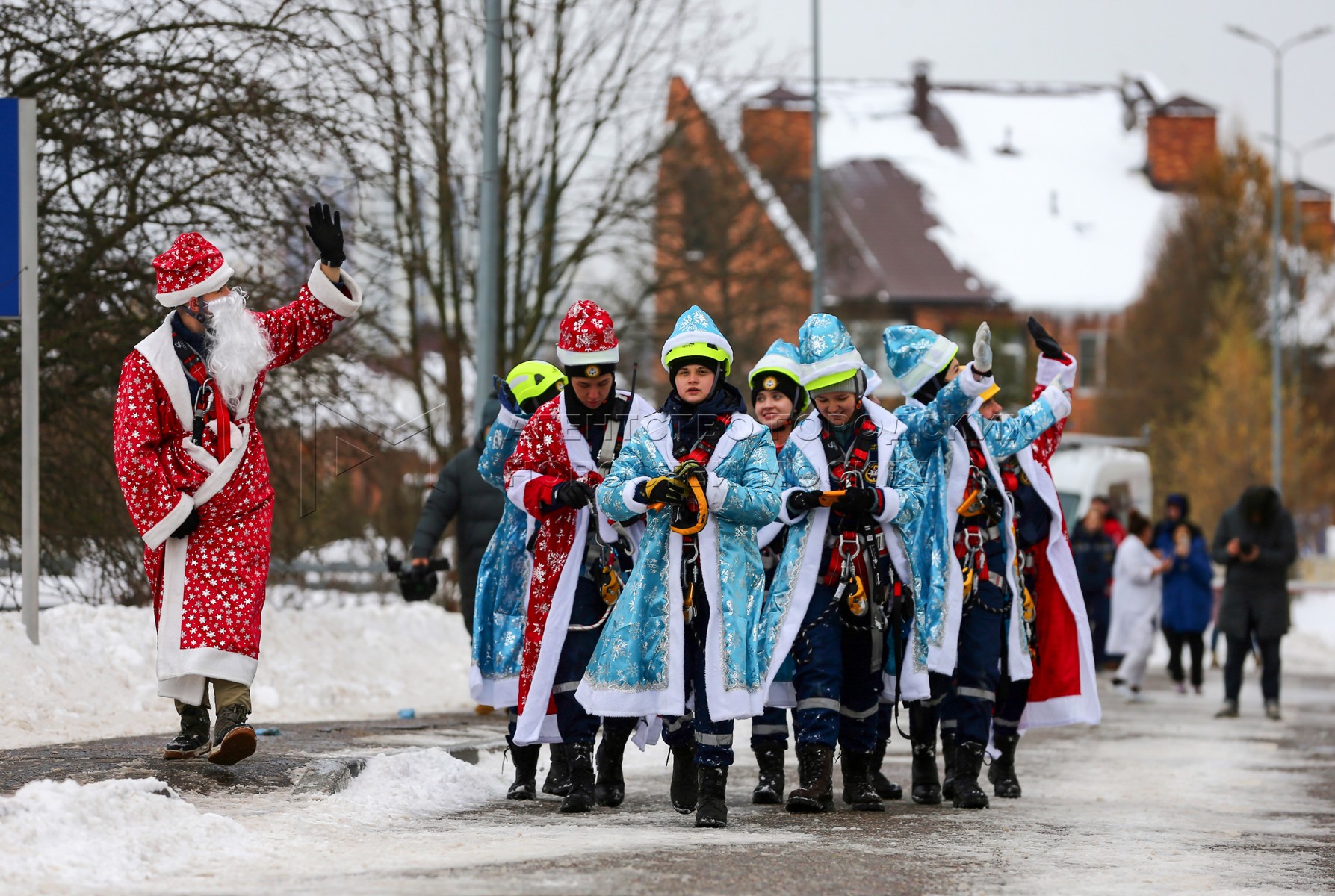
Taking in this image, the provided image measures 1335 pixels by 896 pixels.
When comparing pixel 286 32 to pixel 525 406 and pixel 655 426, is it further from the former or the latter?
pixel 655 426

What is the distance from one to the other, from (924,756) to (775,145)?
21330 mm

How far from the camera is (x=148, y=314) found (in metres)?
13.6

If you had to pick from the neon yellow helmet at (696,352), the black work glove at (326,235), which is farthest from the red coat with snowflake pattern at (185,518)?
the neon yellow helmet at (696,352)

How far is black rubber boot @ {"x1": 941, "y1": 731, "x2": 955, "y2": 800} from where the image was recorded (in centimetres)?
896

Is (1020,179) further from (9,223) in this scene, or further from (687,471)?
(687,471)

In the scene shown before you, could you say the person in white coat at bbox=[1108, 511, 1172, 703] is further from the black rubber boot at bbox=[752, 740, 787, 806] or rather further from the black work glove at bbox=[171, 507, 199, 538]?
the black work glove at bbox=[171, 507, 199, 538]

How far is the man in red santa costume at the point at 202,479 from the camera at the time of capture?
7922mm

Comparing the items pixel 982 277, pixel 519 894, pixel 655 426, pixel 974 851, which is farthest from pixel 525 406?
pixel 982 277

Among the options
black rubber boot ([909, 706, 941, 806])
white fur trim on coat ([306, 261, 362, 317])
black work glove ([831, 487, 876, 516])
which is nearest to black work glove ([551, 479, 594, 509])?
black work glove ([831, 487, 876, 516])

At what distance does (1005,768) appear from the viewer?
378 inches

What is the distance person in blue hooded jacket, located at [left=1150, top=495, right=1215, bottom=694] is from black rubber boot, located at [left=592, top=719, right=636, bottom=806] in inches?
469

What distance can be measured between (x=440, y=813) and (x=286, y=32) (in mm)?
6817

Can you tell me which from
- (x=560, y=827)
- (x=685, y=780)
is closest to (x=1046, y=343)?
(x=685, y=780)

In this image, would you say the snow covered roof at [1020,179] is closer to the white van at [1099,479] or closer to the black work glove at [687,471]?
the white van at [1099,479]
